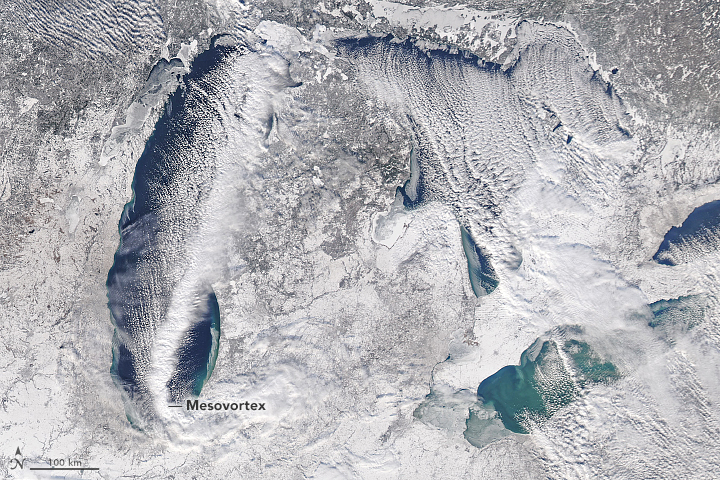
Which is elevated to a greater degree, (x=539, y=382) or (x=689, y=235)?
(x=689, y=235)

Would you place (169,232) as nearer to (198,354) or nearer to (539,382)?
(198,354)

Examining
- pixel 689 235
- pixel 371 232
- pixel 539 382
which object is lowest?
pixel 539 382

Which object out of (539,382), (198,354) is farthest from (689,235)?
(198,354)

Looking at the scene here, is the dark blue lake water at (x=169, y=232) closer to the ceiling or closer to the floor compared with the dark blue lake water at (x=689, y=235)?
closer to the floor

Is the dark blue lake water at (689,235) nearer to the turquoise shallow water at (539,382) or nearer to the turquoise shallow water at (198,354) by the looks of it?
the turquoise shallow water at (539,382)

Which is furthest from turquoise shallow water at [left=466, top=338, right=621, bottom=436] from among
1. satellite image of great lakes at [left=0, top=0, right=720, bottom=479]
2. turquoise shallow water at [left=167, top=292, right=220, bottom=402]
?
turquoise shallow water at [left=167, top=292, right=220, bottom=402]

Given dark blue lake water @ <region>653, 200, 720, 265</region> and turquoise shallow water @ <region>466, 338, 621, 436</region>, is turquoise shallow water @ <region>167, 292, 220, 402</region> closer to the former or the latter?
turquoise shallow water @ <region>466, 338, 621, 436</region>

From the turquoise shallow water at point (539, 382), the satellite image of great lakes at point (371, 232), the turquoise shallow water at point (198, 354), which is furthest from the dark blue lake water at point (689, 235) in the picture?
the turquoise shallow water at point (198, 354)

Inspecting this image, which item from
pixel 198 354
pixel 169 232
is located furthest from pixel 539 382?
pixel 169 232

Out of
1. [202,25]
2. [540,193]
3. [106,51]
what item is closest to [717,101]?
[540,193]
